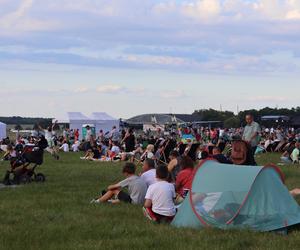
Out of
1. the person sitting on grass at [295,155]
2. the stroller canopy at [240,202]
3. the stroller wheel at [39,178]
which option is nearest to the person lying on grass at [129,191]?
the stroller canopy at [240,202]

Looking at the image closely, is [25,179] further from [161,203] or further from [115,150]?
[115,150]

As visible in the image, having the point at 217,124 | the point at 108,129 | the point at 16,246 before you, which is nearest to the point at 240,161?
the point at 16,246

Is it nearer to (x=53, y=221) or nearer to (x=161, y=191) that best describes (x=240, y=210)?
(x=161, y=191)

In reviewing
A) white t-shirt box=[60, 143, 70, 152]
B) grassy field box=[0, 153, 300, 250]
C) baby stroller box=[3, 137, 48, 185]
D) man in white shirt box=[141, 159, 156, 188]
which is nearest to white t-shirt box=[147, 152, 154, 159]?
baby stroller box=[3, 137, 48, 185]

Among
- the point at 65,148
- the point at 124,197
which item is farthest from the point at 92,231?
the point at 65,148

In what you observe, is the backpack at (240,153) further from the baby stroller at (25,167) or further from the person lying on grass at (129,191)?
the baby stroller at (25,167)

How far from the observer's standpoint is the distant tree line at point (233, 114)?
240ft

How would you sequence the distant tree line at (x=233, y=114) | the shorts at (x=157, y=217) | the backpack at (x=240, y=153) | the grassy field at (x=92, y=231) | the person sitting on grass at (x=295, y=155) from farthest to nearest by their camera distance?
the distant tree line at (x=233, y=114)
the person sitting on grass at (x=295, y=155)
the backpack at (x=240, y=153)
the shorts at (x=157, y=217)
the grassy field at (x=92, y=231)

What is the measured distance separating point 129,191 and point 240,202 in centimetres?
315

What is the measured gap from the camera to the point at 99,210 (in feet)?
31.9

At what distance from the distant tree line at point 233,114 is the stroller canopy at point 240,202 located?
62.1m

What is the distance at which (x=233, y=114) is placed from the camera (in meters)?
103

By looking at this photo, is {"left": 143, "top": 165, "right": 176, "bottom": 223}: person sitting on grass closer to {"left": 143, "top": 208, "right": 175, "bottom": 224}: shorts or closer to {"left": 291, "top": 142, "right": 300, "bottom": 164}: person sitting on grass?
{"left": 143, "top": 208, "right": 175, "bottom": 224}: shorts

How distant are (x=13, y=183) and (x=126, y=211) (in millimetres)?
5885
